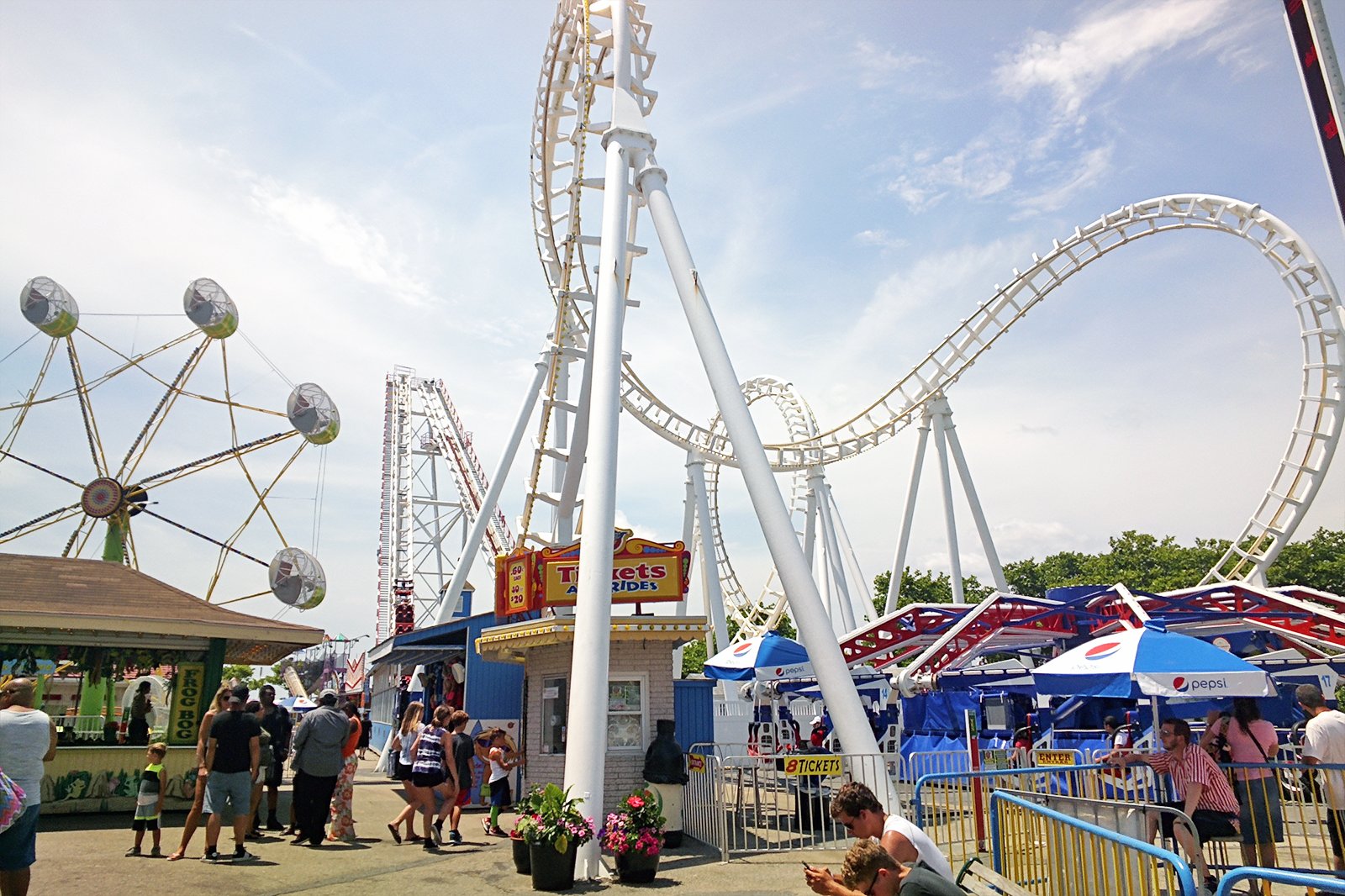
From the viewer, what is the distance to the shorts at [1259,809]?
7.23m

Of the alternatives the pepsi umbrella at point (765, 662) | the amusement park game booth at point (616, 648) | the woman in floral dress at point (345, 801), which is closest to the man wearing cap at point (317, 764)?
the woman in floral dress at point (345, 801)

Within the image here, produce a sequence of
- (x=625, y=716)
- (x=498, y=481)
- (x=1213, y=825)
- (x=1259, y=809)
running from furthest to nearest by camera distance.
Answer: (x=498, y=481) < (x=625, y=716) < (x=1259, y=809) < (x=1213, y=825)

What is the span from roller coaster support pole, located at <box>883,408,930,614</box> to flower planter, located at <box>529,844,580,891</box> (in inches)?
676

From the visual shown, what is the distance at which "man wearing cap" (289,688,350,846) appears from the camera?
956cm

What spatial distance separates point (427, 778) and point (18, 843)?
467 cm

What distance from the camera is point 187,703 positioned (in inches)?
507

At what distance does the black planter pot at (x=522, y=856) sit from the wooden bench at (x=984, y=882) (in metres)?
4.52

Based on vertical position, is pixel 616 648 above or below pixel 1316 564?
below

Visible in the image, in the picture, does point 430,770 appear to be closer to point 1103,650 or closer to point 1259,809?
point 1103,650

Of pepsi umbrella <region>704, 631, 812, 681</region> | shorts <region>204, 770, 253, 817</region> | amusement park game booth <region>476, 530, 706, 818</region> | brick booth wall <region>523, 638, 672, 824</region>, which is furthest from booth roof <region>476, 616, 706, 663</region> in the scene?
shorts <region>204, 770, 253, 817</region>

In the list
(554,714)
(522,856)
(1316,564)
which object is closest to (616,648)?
(554,714)

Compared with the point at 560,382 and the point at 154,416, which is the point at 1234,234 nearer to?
the point at 560,382

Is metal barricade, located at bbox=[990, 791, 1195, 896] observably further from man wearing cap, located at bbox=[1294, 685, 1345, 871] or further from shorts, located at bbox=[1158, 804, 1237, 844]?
man wearing cap, located at bbox=[1294, 685, 1345, 871]

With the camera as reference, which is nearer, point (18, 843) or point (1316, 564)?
point (18, 843)
